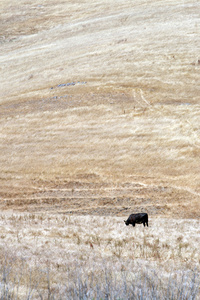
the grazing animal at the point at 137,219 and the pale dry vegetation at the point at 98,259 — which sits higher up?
the pale dry vegetation at the point at 98,259

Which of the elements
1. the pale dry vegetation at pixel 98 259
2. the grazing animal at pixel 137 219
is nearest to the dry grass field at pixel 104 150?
the pale dry vegetation at pixel 98 259

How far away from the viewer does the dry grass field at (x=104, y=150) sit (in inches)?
439

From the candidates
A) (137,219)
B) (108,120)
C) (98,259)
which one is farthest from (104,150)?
(98,259)

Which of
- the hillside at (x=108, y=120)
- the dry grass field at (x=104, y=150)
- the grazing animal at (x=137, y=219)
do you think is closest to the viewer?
the dry grass field at (x=104, y=150)

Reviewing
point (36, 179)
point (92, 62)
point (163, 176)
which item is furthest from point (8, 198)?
point (92, 62)

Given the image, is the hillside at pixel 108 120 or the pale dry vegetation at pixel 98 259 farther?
the hillside at pixel 108 120

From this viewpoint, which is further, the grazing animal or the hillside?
the hillside

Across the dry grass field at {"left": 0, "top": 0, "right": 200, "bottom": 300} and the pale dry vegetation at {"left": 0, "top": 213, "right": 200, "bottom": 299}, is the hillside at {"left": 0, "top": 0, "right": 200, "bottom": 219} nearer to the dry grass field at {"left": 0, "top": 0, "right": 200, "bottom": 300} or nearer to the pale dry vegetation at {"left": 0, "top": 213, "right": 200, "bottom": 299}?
the dry grass field at {"left": 0, "top": 0, "right": 200, "bottom": 300}

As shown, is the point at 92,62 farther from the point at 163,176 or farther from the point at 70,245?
the point at 70,245

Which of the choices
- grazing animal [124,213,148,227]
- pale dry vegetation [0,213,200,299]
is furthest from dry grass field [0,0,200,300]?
grazing animal [124,213,148,227]

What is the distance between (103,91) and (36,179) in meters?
10.8

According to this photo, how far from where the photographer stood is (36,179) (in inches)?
912

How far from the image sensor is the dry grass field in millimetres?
11145

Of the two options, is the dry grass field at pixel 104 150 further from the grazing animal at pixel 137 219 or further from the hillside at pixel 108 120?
the grazing animal at pixel 137 219
